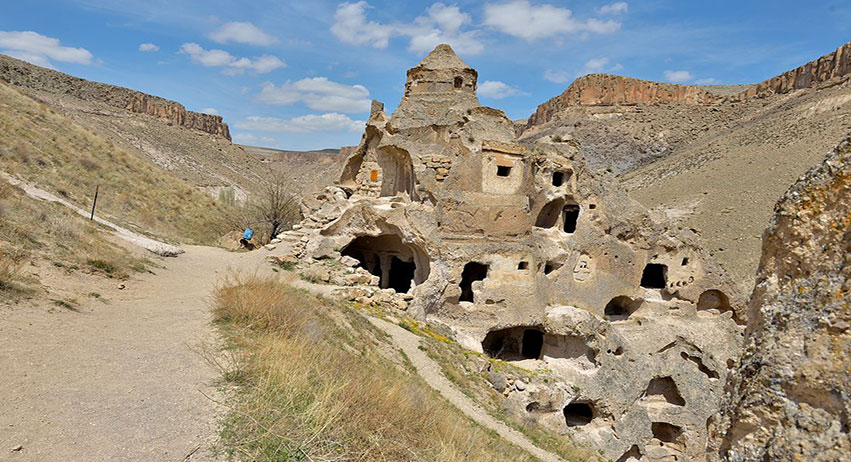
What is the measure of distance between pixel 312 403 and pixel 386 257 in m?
13.1

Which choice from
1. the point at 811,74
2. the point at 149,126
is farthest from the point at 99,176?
the point at 811,74

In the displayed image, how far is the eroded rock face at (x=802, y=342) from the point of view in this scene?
2363 millimetres

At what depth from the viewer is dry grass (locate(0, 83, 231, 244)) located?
1752 cm

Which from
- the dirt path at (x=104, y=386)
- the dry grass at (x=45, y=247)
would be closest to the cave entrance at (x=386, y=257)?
the dry grass at (x=45, y=247)

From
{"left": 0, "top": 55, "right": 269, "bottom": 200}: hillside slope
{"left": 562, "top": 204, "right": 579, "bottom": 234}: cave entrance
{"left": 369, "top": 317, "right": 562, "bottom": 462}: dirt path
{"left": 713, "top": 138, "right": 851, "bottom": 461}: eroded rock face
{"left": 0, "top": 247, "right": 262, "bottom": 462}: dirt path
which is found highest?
{"left": 0, "top": 55, "right": 269, "bottom": 200}: hillside slope

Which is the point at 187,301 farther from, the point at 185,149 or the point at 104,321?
the point at 185,149

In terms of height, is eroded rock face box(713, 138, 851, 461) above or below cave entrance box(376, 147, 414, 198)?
below

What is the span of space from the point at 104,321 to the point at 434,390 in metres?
5.09

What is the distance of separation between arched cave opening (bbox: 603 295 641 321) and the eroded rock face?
1370 cm

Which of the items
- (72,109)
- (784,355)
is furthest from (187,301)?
(72,109)

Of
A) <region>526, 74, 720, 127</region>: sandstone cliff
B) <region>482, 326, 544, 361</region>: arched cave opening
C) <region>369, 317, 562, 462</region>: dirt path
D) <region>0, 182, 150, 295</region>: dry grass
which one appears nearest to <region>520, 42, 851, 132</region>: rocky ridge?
<region>526, 74, 720, 127</region>: sandstone cliff

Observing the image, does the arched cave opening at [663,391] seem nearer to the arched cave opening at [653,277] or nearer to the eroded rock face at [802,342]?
the arched cave opening at [653,277]

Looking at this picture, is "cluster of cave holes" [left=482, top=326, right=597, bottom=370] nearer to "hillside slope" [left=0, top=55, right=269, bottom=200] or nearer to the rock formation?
the rock formation

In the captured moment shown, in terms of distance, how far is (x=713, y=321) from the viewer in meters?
15.5
